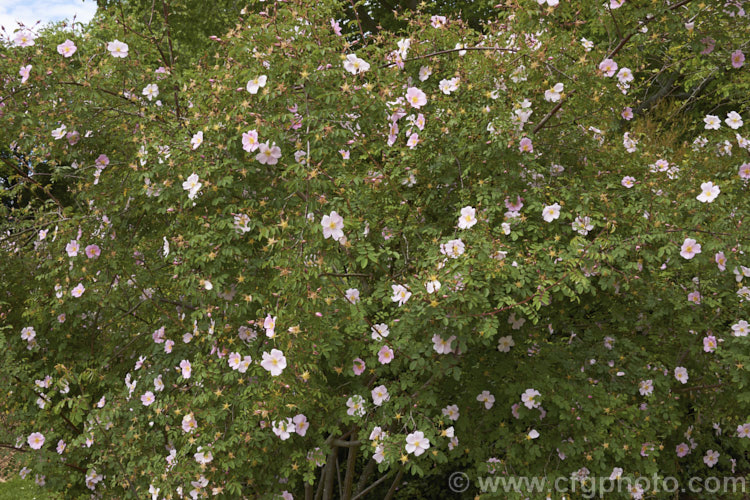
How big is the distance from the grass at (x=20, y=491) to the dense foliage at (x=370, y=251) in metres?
3.39

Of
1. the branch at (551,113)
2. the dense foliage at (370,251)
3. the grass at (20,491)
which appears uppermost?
the branch at (551,113)

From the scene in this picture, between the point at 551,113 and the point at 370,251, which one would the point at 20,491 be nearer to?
the point at 370,251

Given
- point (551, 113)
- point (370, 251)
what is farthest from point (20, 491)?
point (551, 113)

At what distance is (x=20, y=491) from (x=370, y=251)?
254 inches

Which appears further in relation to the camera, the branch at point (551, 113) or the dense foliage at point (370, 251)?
the branch at point (551, 113)

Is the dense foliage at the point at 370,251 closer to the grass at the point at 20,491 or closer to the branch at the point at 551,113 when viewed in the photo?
the branch at the point at 551,113

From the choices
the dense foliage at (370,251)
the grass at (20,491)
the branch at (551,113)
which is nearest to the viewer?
the dense foliage at (370,251)

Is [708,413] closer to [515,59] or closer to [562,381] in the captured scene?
[562,381]

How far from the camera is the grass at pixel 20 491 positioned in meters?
6.71

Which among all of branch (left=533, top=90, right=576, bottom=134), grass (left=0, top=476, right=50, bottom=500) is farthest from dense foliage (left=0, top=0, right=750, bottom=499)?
grass (left=0, top=476, right=50, bottom=500)

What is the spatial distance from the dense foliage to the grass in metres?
3.39

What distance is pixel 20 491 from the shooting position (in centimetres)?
696

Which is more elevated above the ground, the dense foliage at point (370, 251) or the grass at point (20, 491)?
the dense foliage at point (370, 251)

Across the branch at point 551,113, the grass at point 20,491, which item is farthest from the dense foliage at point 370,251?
the grass at point 20,491
